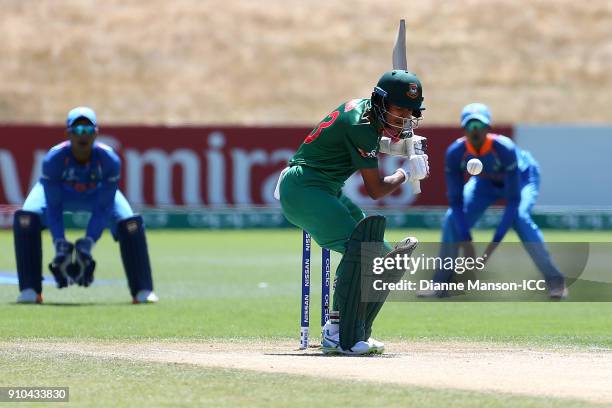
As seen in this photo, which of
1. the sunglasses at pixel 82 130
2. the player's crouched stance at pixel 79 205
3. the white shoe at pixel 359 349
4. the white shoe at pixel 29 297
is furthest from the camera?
the white shoe at pixel 29 297

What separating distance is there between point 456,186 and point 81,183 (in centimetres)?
403

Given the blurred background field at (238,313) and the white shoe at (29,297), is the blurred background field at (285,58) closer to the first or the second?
the blurred background field at (238,313)

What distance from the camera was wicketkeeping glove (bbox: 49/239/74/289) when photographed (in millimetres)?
14609

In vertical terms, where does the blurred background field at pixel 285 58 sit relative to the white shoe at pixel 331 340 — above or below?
above

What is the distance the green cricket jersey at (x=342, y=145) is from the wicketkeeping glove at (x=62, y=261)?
475 centimetres

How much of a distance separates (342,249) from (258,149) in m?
20.3

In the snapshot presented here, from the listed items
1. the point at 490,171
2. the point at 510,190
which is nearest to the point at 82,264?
the point at 490,171

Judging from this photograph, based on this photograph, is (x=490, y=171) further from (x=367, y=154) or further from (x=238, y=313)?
(x=367, y=154)

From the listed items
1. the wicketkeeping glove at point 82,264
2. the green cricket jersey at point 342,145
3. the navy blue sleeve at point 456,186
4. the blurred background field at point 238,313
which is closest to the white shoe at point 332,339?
the green cricket jersey at point 342,145

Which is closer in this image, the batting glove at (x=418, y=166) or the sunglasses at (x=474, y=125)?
the batting glove at (x=418, y=166)

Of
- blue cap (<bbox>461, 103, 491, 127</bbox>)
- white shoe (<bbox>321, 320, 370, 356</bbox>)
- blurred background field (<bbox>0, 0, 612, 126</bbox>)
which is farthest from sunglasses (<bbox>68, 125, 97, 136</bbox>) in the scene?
blurred background field (<bbox>0, 0, 612, 126</bbox>)

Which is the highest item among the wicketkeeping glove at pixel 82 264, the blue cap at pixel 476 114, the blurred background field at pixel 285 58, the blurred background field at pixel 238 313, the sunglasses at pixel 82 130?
the blurred background field at pixel 285 58

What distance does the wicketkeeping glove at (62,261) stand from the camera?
14609 mm

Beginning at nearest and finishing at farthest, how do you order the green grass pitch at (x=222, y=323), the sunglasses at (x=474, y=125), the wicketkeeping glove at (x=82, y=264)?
the green grass pitch at (x=222, y=323) < the wicketkeeping glove at (x=82, y=264) < the sunglasses at (x=474, y=125)
